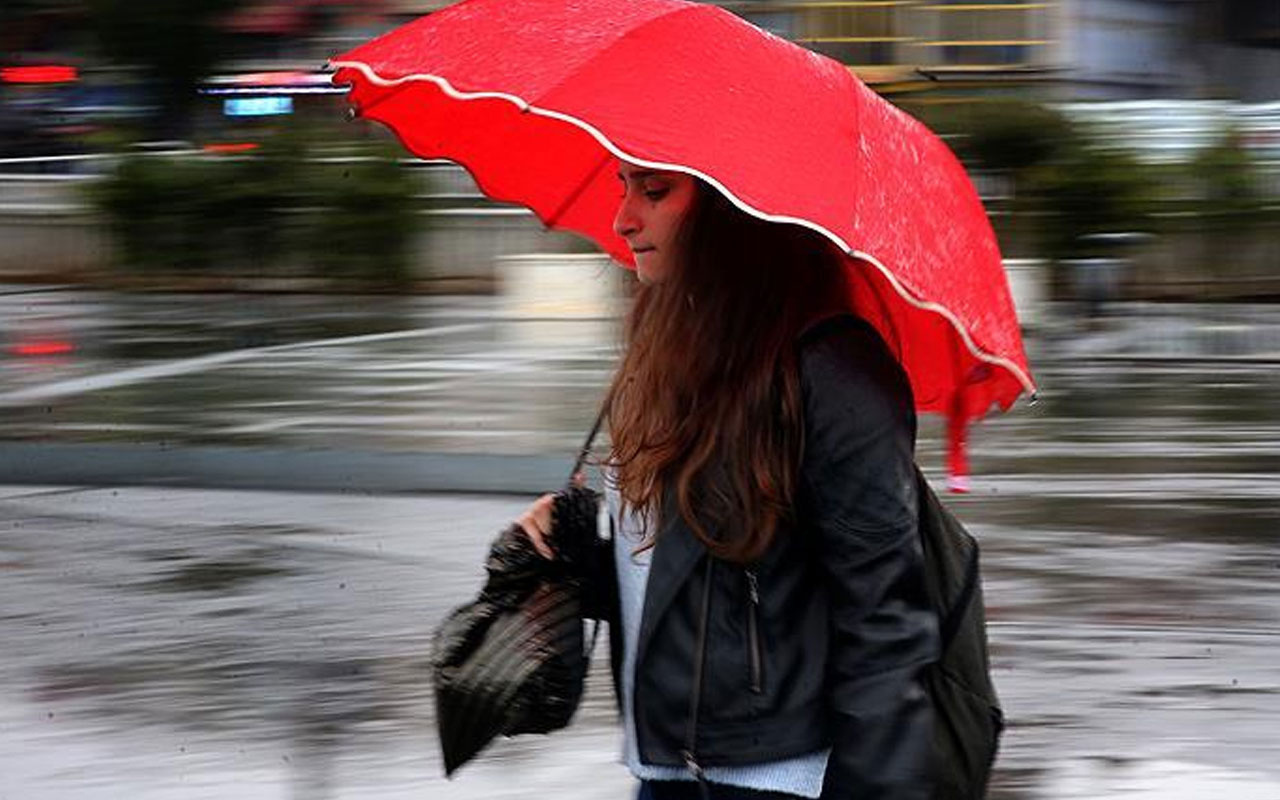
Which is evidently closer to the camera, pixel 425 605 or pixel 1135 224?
pixel 425 605

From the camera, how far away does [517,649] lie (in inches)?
114

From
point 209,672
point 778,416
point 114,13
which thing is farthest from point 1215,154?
point 778,416

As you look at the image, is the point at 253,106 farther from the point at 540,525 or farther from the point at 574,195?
the point at 540,525

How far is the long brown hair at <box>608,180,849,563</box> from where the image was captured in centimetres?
266

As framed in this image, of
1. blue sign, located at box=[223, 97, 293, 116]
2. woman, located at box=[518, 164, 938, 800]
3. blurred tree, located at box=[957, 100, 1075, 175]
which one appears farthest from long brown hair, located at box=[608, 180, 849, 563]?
blue sign, located at box=[223, 97, 293, 116]

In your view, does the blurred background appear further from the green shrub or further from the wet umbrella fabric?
the wet umbrella fabric

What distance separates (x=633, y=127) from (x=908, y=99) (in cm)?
1975

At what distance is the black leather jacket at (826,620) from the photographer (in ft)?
8.56

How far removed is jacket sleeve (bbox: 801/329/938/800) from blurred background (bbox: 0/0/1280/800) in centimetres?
74

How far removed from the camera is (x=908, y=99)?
869 inches

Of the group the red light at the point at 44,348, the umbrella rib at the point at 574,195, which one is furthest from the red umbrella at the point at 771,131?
the red light at the point at 44,348

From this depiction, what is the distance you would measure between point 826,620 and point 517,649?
1.51ft

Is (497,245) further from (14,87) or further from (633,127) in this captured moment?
(633,127)

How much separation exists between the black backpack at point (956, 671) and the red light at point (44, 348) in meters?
13.8
